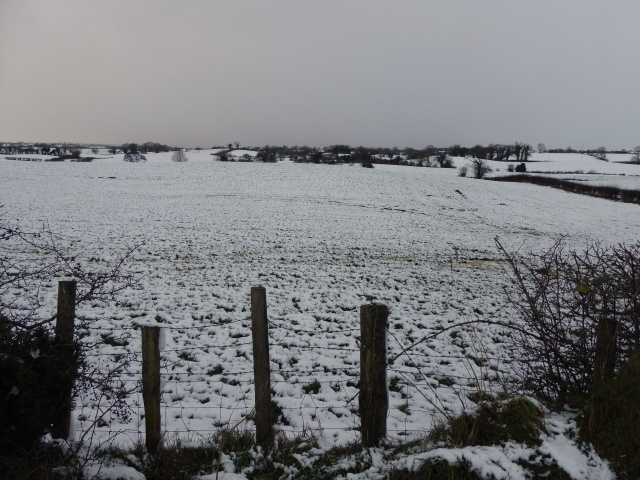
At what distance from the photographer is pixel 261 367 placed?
376 centimetres

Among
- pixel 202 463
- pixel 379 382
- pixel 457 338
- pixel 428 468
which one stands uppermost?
pixel 379 382

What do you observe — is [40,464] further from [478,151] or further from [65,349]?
[478,151]

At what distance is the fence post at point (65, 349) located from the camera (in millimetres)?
3258

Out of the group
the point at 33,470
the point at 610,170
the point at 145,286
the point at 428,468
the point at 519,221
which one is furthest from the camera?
the point at 610,170

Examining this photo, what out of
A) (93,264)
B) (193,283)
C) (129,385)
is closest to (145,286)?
(193,283)

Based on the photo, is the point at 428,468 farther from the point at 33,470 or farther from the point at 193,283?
the point at 193,283

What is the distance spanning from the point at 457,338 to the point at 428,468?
5196mm

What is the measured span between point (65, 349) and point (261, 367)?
1710mm

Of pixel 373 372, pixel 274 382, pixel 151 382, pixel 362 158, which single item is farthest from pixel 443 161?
pixel 151 382

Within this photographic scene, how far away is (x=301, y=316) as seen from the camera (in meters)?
8.81

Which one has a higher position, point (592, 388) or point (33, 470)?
point (592, 388)

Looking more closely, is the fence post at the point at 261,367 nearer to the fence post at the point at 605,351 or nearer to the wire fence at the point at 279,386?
the wire fence at the point at 279,386

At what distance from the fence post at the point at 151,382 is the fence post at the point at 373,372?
1.94 meters

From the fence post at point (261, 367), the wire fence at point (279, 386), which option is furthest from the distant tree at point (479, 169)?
the fence post at point (261, 367)
